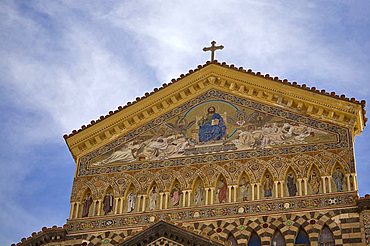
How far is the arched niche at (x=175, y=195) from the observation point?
21.2 m

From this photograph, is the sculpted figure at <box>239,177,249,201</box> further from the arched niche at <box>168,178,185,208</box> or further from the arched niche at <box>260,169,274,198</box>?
the arched niche at <box>168,178,185,208</box>

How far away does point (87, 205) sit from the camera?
71.6 ft

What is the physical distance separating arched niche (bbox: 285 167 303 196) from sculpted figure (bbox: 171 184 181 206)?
8.61 ft

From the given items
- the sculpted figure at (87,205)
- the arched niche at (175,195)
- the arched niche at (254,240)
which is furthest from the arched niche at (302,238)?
the sculpted figure at (87,205)

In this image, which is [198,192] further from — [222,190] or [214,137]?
[214,137]

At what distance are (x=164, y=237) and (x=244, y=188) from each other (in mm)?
2606

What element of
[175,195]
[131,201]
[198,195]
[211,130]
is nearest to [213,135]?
[211,130]

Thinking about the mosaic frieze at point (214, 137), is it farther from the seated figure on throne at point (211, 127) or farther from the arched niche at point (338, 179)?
the arched niche at point (338, 179)

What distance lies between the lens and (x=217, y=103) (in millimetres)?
22984

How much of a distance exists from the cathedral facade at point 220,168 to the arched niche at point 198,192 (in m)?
0.03

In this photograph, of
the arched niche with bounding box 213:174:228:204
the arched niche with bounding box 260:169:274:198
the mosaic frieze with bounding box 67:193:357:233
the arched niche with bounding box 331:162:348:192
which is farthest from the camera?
the arched niche with bounding box 213:174:228:204

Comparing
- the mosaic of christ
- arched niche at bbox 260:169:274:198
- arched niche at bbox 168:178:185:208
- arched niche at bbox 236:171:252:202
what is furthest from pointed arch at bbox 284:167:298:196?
arched niche at bbox 168:178:185:208

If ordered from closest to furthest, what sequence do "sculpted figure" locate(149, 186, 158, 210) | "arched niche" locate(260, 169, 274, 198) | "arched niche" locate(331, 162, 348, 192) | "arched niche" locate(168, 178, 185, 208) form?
"arched niche" locate(331, 162, 348, 192) → "arched niche" locate(260, 169, 274, 198) → "arched niche" locate(168, 178, 185, 208) → "sculpted figure" locate(149, 186, 158, 210)

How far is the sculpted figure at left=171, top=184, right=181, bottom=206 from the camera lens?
21.2 meters
